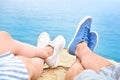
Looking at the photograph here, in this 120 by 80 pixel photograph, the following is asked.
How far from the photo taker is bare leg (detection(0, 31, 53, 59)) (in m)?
1.16

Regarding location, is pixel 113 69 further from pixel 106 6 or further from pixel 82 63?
pixel 106 6

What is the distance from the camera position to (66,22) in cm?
212

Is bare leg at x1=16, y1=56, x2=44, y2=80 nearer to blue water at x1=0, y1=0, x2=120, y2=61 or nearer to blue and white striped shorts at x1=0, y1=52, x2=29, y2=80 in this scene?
blue and white striped shorts at x1=0, y1=52, x2=29, y2=80

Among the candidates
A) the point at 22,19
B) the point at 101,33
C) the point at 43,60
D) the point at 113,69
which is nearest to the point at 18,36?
the point at 22,19

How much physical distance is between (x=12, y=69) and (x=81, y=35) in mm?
450

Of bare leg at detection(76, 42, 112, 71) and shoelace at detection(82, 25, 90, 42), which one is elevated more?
shoelace at detection(82, 25, 90, 42)

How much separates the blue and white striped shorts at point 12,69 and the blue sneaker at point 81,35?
30cm

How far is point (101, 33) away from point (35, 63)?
0.96 metres

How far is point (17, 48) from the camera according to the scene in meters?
1.21

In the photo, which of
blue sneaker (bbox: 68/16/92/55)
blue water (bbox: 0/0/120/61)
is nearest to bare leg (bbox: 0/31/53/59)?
blue sneaker (bbox: 68/16/92/55)

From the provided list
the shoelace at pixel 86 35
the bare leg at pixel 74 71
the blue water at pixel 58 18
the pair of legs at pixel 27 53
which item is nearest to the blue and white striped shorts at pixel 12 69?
the pair of legs at pixel 27 53

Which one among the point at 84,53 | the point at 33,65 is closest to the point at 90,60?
the point at 84,53

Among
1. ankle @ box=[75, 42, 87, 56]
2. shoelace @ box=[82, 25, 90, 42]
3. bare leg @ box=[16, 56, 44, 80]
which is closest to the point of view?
bare leg @ box=[16, 56, 44, 80]

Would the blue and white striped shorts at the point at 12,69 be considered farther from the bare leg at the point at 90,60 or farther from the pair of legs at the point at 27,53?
the bare leg at the point at 90,60
